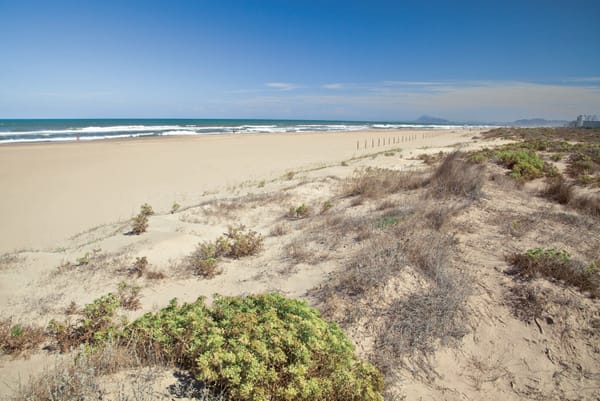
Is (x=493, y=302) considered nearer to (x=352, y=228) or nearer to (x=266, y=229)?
(x=352, y=228)

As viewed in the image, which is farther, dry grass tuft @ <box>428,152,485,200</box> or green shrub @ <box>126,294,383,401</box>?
dry grass tuft @ <box>428,152,485,200</box>

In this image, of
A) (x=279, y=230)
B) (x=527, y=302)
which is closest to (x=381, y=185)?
(x=279, y=230)

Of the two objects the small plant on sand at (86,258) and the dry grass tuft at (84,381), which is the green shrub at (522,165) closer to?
the dry grass tuft at (84,381)

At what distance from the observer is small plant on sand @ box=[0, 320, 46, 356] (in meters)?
3.34

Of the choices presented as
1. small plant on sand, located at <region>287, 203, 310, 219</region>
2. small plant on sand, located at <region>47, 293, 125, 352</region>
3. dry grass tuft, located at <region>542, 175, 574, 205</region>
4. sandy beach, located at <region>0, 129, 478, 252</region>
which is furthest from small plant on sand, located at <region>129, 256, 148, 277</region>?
dry grass tuft, located at <region>542, 175, 574, 205</region>

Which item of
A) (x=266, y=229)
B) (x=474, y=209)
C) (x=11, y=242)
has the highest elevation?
(x=474, y=209)

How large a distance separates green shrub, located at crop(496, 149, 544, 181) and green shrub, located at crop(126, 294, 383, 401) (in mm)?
9680

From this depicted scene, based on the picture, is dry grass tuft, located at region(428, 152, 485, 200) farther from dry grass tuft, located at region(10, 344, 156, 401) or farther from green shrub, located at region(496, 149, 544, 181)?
dry grass tuft, located at region(10, 344, 156, 401)

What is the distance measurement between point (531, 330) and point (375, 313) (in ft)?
5.76

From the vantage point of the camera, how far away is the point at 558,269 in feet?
13.7

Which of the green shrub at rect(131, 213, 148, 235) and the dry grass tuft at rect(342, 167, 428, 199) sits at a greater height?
the dry grass tuft at rect(342, 167, 428, 199)

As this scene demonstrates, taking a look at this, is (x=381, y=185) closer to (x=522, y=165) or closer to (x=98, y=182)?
(x=522, y=165)

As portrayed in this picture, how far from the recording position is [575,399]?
2.96m

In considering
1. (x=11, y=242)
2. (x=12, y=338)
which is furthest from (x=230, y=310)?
(x=11, y=242)
